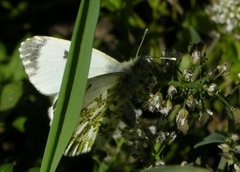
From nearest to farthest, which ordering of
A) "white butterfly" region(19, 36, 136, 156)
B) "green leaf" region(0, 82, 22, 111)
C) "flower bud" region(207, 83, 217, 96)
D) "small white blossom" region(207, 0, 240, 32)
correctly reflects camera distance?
"flower bud" region(207, 83, 217, 96) → "white butterfly" region(19, 36, 136, 156) → "green leaf" region(0, 82, 22, 111) → "small white blossom" region(207, 0, 240, 32)

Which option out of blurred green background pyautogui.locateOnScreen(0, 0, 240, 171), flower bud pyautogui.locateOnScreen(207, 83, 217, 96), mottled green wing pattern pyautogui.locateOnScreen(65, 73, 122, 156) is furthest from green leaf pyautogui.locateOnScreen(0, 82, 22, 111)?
flower bud pyautogui.locateOnScreen(207, 83, 217, 96)

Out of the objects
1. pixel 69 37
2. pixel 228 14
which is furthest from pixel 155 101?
pixel 69 37

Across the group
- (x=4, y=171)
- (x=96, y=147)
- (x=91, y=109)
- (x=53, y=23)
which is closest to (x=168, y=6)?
(x=53, y=23)

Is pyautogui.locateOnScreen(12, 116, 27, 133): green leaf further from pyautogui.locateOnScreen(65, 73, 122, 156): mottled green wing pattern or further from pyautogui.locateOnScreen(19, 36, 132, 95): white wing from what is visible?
pyautogui.locateOnScreen(19, 36, 132, 95): white wing

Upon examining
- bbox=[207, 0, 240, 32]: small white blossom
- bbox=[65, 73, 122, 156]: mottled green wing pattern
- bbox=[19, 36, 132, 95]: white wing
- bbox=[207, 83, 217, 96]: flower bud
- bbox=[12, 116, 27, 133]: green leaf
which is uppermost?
bbox=[207, 0, 240, 32]: small white blossom

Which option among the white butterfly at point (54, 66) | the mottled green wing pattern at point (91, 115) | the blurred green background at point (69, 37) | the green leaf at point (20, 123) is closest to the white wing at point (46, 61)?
the white butterfly at point (54, 66)

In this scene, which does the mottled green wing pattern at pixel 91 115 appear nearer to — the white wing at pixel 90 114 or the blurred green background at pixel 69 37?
the white wing at pixel 90 114

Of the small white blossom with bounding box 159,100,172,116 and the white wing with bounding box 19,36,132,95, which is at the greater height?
the white wing with bounding box 19,36,132,95
